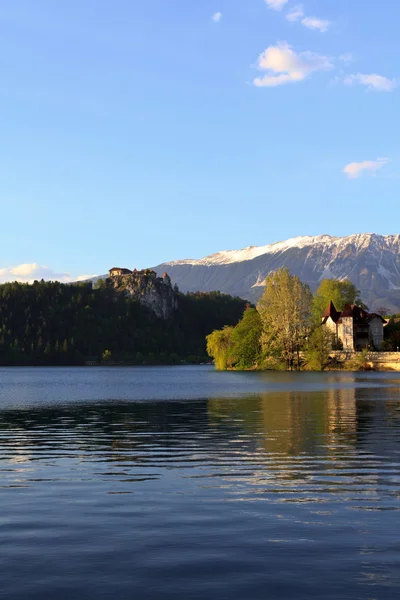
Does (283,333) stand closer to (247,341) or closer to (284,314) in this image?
(284,314)

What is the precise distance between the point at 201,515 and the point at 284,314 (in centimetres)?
15143

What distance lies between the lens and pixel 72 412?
65125mm

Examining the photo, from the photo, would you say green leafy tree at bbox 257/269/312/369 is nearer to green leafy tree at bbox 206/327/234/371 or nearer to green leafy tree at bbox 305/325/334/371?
green leafy tree at bbox 305/325/334/371

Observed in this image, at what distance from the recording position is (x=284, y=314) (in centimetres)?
17100

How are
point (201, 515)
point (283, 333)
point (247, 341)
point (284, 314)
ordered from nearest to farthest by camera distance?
point (201, 515), point (284, 314), point (283, 333), point (247, 341)

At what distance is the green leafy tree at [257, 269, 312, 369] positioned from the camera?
171m

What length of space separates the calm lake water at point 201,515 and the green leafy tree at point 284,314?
126 m

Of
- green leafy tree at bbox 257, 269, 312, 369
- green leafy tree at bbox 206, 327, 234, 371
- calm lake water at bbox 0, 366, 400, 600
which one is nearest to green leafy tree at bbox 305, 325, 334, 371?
green leafy tree at bbox 257, 269, 312, 369

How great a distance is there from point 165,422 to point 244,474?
2523 cm

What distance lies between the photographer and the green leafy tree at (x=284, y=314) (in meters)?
171

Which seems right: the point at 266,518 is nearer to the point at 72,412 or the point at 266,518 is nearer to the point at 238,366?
the point at 72,412

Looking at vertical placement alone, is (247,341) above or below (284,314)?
below

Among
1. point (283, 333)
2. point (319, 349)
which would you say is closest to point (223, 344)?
point (283, 333)

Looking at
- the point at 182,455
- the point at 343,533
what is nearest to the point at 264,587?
the point at 343,533
